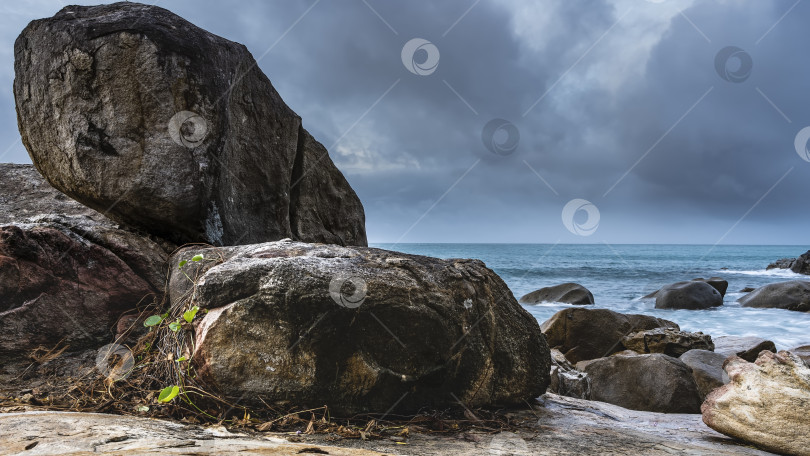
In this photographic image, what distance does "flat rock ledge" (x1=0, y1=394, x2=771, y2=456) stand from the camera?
155cm

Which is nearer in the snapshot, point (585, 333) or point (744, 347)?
point (744, 347)

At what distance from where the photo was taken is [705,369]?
5.88 m

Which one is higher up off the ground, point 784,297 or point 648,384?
point 784,297

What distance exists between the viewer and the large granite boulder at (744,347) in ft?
24.6

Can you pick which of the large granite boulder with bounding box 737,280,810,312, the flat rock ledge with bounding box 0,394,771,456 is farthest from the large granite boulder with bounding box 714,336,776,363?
the large granite boulder with bounding box 737,280,810,312

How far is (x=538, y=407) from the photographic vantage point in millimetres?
Result: 2992

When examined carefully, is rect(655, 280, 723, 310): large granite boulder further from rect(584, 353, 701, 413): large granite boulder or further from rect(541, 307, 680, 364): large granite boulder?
rect(584, 353, 701, 413): large granite boulder

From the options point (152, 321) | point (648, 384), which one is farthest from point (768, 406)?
point (152, 321)

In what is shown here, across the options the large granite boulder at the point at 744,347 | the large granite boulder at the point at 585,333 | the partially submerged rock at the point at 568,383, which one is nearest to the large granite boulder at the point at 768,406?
the partially submerged rock at the point at 568,383

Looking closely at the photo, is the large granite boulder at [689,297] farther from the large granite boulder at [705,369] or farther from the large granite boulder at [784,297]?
the large granite boulder at [705,369]

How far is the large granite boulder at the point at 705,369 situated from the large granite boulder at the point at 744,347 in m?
1.23

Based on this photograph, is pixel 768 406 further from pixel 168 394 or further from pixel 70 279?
pixel 70 279

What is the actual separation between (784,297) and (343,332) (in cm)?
1657

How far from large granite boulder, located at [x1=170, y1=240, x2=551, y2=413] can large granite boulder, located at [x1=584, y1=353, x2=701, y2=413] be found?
10.2 feet
